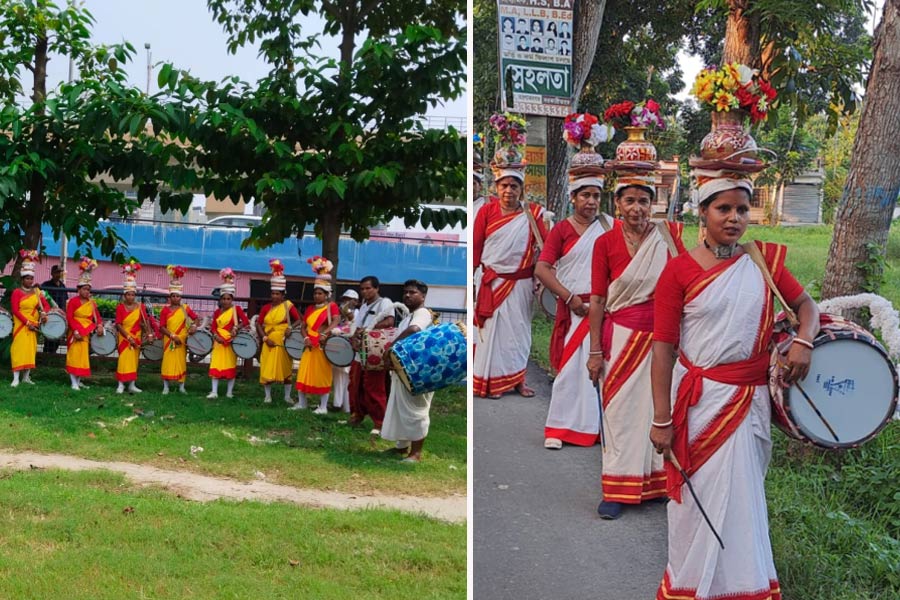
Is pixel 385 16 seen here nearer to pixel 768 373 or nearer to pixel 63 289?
pixel 63 289

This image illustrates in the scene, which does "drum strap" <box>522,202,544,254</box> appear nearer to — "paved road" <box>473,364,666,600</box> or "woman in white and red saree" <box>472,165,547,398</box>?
"woman in white and red saree" <box>472,165,547,398</box>

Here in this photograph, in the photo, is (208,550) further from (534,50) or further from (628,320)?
(534,50)

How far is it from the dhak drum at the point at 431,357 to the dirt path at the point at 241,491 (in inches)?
27.3

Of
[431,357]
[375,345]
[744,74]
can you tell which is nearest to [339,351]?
[375,345]

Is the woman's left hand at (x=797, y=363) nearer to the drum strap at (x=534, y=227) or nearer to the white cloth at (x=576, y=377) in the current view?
the white cloth at (x=576, y=377)

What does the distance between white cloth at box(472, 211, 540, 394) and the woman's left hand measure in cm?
100

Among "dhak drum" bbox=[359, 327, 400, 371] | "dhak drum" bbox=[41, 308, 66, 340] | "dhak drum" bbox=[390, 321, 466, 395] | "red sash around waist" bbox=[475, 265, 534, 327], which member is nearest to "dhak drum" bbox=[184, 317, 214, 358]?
"dhak drum" bbox=[41, 308, 66, 340]

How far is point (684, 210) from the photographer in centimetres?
303

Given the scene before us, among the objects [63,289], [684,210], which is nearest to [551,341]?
[684,210]

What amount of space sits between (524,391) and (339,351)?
15.5 feet

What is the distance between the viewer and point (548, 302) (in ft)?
12.9

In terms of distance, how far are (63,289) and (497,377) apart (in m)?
8.85

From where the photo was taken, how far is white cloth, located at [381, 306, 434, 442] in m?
6.69

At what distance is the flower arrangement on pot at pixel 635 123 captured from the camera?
3.01 metres
